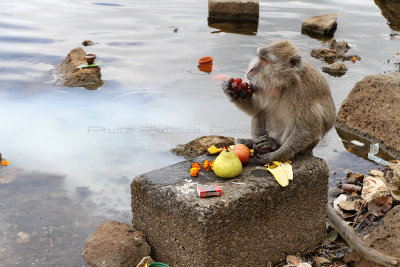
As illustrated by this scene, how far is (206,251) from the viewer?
12.0ft

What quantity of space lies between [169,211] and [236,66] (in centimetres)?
706

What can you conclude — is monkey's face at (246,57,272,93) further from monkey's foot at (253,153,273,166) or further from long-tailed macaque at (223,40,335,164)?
monkey's foot at (253,153,273,166)

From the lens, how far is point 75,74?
9461 mm

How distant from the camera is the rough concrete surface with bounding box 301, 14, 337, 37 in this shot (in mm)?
13055

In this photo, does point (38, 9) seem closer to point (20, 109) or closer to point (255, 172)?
point (20, 109)

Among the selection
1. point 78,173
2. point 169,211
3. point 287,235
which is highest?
point 169,211

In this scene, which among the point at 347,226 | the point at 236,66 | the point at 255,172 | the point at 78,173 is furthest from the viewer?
the point at 236,66

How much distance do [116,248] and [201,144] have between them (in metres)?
2.54

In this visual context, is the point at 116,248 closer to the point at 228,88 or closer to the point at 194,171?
the point at 194,171

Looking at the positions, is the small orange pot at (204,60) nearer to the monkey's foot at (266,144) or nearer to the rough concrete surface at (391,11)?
the monkey's foot at (266,144)

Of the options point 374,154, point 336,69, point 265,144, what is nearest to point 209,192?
point 265,144

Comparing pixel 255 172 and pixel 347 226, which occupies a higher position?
pixel 255 172

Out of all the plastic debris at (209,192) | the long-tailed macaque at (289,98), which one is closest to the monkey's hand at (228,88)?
the long-tailed macaque at (289,98)

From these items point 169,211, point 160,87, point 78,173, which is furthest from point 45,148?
point 169,211
